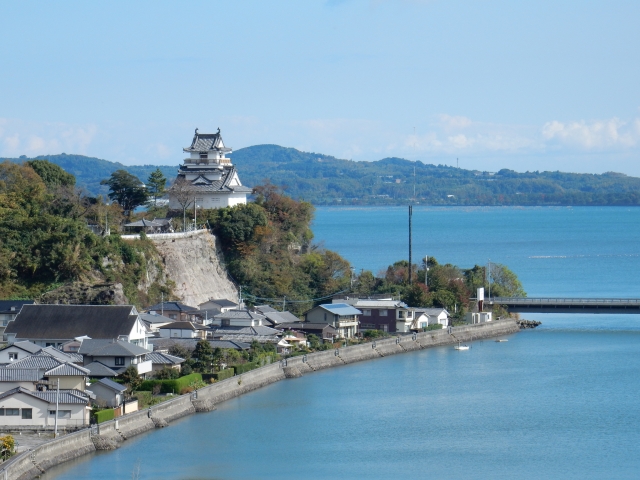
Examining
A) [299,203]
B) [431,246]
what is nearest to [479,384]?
[299,203]

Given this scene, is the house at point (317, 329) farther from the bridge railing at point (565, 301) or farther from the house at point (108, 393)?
the house at point (108, 393)

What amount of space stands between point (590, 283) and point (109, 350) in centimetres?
3887

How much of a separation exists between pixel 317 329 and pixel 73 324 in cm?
855

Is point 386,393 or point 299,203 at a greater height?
point 299,203

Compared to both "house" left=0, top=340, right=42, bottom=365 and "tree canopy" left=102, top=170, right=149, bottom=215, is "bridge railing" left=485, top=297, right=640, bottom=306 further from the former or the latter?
"house" left=0, top=340, right=42, bottom=365

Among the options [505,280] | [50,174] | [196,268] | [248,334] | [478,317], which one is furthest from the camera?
[505,280]

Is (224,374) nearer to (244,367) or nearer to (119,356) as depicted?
(244,367)

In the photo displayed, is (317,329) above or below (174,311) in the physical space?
below

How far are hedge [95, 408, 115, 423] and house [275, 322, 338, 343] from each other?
42.2 feet

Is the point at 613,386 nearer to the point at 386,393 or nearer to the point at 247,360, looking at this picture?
the point at 386,393

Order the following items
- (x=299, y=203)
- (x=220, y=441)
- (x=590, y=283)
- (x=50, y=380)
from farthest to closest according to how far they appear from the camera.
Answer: (x=590, y=283) < (x=299, y=203) < (x=50, y=380) < (x=220, y=441)

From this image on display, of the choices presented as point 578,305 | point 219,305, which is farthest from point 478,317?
point 219,305

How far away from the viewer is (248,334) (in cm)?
3212

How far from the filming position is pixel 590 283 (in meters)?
59.5
